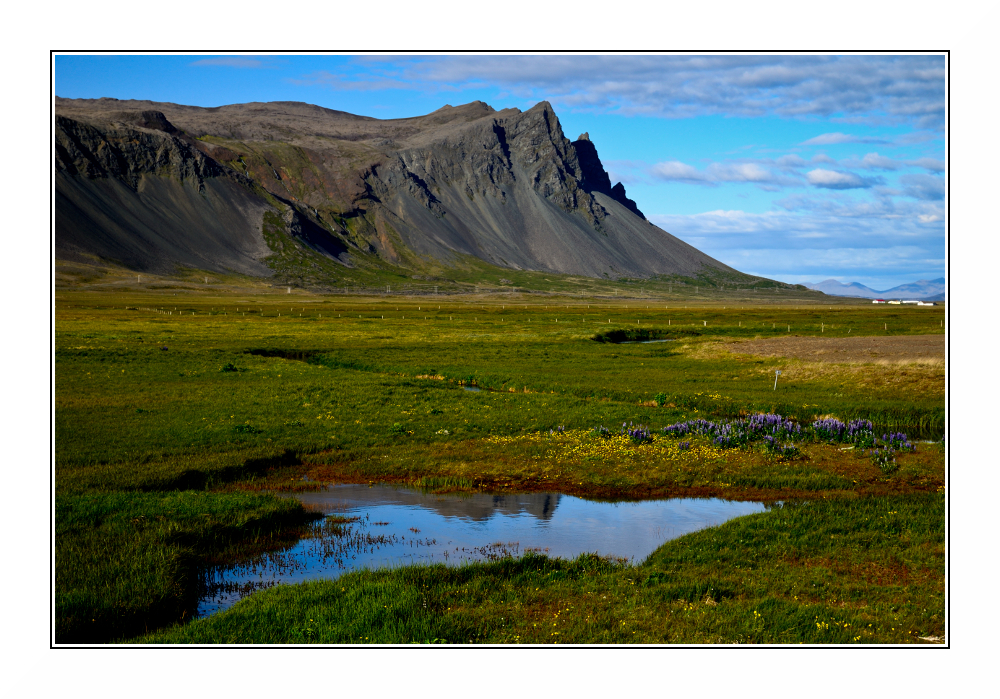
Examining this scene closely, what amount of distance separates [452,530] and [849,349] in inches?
2018

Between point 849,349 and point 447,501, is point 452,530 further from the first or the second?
point 849,349

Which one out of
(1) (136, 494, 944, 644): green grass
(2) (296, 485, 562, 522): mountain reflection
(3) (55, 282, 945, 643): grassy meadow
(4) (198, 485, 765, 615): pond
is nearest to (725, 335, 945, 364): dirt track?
(3) (55, 282, 945, 643): grassy meadow

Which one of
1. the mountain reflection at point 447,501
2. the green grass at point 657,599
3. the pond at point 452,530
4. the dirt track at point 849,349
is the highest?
the dirt track at point 849,349

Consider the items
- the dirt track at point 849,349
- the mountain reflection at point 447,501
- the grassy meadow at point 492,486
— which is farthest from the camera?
the dirt track at point 849,349

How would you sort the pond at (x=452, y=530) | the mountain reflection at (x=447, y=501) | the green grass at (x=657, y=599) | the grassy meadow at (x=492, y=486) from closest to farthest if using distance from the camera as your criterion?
the green grass at (x=657, y=599) → the grassy meadow at (x=492, y=486) → the pond at (x=452, y=530) → the mountain reflection at (x=447, y=501)

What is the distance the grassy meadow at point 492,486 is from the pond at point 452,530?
0.92 meters

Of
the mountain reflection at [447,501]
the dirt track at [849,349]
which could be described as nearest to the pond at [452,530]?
the mountain reflection at [447,501]

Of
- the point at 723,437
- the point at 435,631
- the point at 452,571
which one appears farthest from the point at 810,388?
the point at 435,631

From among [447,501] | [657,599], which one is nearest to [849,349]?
[447,501]

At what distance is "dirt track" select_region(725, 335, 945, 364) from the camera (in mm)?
54000

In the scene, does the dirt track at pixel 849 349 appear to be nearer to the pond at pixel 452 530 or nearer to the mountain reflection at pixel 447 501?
the pond at pixel 452 530

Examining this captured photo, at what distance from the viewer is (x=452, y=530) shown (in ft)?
66.5

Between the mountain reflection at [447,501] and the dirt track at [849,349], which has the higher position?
the dirt track at [849,349]

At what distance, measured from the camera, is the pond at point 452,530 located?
56.1ft
